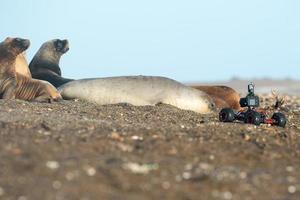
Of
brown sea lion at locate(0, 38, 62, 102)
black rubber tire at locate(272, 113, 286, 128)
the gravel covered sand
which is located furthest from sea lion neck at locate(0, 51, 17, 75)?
black rubber tire at locate(272, 113, 286, 128)

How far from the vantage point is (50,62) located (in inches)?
596

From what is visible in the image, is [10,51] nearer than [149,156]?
No

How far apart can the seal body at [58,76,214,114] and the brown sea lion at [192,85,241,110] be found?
1.51 ft

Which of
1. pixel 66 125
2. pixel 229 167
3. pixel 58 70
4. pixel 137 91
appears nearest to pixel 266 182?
pixel 229 167

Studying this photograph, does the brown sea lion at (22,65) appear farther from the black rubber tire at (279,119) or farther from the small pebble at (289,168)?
the small pebble at (289,168)

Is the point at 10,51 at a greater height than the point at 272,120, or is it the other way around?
the point at 10,51

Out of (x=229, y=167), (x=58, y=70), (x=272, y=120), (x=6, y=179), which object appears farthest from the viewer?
(x=58, y=70)

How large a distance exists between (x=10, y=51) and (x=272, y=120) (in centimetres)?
580

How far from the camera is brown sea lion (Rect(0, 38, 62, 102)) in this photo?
12.1m

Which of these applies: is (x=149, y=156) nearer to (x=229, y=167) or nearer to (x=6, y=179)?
(x=229, y=167)

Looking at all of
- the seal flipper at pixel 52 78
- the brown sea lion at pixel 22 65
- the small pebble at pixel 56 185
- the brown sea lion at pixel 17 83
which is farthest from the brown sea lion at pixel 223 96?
the small pebble at pixel 56 185

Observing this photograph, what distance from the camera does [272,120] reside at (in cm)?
964

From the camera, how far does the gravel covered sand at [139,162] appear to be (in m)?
4.46

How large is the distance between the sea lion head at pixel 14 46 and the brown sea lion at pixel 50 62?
107 cm
